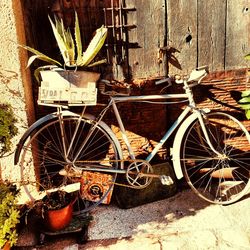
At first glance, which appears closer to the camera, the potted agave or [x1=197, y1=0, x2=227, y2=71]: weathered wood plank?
the potted agave

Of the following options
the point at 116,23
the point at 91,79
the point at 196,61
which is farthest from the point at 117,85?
the point at 196,61

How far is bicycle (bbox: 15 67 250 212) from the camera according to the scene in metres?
3.91

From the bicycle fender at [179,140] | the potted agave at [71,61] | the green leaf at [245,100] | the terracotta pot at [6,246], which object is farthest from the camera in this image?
the green leaf at [245,100]

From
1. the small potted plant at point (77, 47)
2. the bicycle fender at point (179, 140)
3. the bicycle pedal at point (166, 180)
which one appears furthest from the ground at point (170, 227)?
the small potted plant at point (77, 47)

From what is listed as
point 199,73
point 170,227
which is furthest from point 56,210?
point 199,73

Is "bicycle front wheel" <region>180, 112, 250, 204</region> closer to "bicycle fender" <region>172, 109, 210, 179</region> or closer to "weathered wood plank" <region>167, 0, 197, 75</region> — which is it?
"bicycle fender" <region>172, 109, 210, 179</region>

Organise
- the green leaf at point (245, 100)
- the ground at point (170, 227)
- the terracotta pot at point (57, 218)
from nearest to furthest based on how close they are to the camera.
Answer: the ground at point (170, 227) < the terracotta pot at point (57, 218) < the green leaf at point (245, 100)

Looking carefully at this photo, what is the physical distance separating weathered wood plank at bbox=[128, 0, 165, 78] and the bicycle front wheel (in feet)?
3.39

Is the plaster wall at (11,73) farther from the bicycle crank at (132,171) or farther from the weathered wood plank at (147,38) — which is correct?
the weathered wood plank at (147,38)

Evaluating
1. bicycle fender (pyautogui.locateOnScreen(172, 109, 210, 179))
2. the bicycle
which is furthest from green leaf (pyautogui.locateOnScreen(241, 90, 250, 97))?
bicycle fender (pyautogui.locateOnScreen(172, 109, 210, 179))

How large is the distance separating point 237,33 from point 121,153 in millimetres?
2056

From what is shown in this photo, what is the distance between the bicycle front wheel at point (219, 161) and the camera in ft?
14.7

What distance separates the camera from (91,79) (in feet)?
11.8

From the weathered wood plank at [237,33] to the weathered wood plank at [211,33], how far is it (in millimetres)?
70
